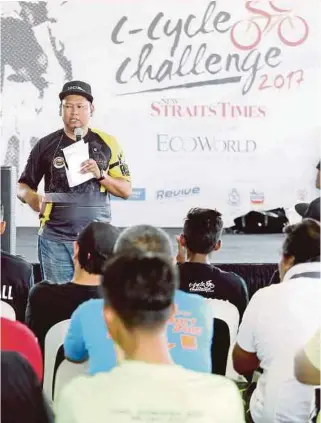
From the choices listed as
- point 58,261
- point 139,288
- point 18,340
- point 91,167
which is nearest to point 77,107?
point 91,167

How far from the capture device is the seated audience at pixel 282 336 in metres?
1.65

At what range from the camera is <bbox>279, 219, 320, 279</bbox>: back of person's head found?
1841 mm

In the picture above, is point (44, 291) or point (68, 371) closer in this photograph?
point (68, 371)

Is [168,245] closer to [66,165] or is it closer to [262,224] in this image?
[66,165]

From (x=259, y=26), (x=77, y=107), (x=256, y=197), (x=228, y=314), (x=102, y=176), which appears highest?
(x=259, y=26)

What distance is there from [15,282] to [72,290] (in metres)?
0.39

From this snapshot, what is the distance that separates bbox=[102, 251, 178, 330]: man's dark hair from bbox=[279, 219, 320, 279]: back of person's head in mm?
Result: 789

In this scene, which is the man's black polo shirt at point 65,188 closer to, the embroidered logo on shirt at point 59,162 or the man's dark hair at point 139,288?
the embroidered logo on shirt at point 59,162

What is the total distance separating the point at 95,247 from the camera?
1893 mm

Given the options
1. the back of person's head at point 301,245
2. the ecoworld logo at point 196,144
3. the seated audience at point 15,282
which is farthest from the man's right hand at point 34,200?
the ecoworld logo at point 196,144

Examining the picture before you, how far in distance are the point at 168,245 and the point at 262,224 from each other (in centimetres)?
377

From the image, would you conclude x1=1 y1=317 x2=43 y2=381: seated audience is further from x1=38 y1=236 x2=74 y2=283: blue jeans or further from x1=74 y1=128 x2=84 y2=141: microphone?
x1=74 y1=128 x2=84 y2=141: microphone

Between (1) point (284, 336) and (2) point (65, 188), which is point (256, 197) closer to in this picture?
(2) point (65, 188)

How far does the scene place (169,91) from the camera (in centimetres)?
526
